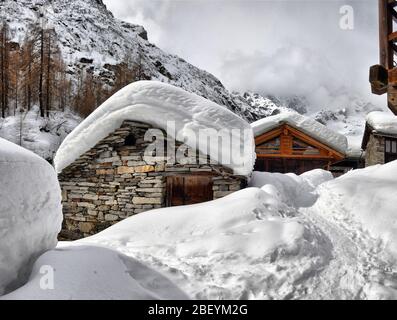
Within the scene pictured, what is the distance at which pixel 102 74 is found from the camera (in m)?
43.8

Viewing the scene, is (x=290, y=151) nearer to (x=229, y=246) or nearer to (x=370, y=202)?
(x=370, y=202)

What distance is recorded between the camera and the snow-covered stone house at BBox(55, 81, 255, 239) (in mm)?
6062

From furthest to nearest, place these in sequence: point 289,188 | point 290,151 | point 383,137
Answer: point 383,137 < point 290,151 < point 289,188

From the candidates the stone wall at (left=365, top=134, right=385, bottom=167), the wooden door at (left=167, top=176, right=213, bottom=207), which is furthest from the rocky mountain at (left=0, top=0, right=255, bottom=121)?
the wooden door at (left=167, top=176, right=213, bottom=207)

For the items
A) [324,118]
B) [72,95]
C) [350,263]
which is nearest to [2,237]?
[350,263]

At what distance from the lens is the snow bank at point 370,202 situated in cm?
420

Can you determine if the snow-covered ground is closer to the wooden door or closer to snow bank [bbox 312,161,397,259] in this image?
snow bank [bbox 312,161,397,259]

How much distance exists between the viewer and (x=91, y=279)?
8.87 ft

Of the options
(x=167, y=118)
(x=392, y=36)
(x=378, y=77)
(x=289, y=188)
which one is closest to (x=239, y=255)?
(x=378, y=77)

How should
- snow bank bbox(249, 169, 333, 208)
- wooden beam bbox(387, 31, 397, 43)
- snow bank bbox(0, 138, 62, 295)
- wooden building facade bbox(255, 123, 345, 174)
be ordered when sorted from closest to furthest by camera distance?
snow bank bbox(0, 138, 62, 295)
wooden beam bbox(387, 31, 397, 43)
snow bank bbox(249, 169, 333, 208)
wooden building facade bbox(255, 123, 345, 174)

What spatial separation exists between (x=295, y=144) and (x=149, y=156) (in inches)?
336

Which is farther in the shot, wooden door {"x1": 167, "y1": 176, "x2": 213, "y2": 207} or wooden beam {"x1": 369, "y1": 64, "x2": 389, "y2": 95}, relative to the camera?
wooden door {"x1": 167, "y1": 176, "x2": 213, "y2": 207}

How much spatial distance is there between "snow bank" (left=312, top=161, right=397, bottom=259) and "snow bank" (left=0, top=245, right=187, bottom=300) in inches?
118

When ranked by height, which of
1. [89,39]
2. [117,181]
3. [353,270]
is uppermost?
[89,39]
